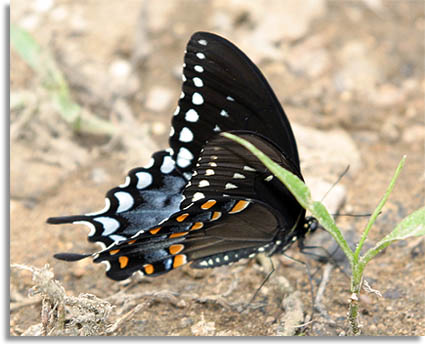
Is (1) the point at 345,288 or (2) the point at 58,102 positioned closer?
(1) the point at 345,288

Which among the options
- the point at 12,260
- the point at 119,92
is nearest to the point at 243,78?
the point at 12,260

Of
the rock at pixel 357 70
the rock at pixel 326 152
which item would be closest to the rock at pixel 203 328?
the rock at pixel 326 152

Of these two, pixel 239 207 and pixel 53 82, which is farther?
pixel 53 82

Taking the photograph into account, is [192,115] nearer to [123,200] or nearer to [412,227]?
[123,200]

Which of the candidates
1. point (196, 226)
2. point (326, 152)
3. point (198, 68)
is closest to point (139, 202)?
point (196, 226)

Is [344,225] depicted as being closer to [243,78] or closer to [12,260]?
[243,78]

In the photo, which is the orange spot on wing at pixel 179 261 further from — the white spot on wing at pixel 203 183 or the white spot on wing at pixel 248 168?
the white spot on wing at pixel 248 168
